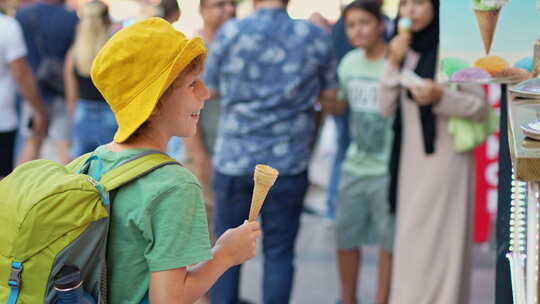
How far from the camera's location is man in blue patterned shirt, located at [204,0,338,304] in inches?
155

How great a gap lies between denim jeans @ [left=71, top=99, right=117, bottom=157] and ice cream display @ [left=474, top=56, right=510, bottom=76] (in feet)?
10.6

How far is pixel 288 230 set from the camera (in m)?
4.14

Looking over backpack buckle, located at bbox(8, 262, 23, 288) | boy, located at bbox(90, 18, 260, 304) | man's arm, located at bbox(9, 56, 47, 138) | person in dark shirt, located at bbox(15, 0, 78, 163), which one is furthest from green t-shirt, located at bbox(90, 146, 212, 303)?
person in dark shirt, located at bbox(15, 0, 78, 163)

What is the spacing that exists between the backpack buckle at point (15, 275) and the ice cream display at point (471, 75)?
1.55 metres

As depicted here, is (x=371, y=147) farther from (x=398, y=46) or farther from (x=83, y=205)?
(x=83, y=205)

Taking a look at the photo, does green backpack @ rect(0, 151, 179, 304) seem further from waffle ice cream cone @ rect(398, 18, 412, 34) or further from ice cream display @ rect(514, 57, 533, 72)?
waffle ice cream cone @ rect(398, 18, 412, 34)

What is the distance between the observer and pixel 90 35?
17.5ft

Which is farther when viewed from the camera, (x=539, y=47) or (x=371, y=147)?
(x=371, y=147)

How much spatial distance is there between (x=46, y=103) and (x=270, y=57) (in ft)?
9.68

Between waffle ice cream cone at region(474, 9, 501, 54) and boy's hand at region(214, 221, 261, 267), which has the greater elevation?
waffle ice cream cone at region(474, 9, 501, 54)

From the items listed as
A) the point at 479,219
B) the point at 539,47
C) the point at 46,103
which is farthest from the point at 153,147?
the point at 46,103

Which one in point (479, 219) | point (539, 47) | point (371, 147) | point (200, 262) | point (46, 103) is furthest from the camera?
point (46, 103)

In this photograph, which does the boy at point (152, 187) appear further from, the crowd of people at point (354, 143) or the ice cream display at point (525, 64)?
the crowd of people at point (354, 143)

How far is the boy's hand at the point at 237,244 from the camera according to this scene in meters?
2.04
